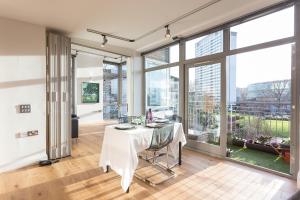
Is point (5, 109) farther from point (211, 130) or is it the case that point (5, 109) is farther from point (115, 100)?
point (115, 100)

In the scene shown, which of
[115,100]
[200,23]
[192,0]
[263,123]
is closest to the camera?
[192,0]

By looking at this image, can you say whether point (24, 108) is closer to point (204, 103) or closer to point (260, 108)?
point (204, 103)

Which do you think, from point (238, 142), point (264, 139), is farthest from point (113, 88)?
point (264, 139)

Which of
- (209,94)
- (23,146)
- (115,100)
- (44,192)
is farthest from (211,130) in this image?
(115,100)

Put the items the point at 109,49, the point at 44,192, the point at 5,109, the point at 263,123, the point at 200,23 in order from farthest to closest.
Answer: the point at 109,49 → the point at 263,123 → the point at 200,23 → the point at 5,109 → the point at 44,192

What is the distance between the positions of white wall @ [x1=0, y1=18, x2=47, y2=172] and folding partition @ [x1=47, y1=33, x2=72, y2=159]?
11 cm

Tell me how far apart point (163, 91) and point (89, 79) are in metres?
4.77

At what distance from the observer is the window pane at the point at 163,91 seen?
523 cm

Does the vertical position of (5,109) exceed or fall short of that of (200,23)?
it falls short

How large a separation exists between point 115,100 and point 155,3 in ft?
24.8

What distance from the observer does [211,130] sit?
4.34m

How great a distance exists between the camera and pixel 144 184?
285 centimetres

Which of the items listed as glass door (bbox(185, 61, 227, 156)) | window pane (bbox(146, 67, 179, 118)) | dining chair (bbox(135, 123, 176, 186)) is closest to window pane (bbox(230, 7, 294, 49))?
glass door (bbox(185, 61, 227, 156))

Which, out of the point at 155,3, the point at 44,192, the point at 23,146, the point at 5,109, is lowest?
the point at 44,192
